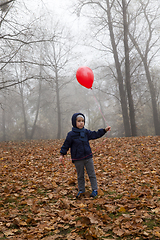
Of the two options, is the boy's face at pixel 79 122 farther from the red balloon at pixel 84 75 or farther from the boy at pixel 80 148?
the red balloon at pixel 84 75

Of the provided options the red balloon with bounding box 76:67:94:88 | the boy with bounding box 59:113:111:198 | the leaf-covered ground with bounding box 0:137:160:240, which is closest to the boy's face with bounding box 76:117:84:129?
the boy with bounding box 59:113:111:198

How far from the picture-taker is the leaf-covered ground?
2.65 metres

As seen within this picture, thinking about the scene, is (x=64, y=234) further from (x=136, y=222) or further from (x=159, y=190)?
(x=159, y=190)

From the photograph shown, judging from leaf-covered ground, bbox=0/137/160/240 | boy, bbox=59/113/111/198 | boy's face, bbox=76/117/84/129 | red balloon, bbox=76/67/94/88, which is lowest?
leaf-covered ground, bbox=0/137/160/240

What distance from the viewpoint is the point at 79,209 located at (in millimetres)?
3379

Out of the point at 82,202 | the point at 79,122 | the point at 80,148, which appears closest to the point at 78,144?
the point at 80,148

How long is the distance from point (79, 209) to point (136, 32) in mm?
15214

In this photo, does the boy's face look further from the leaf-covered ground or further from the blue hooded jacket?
the leaf-covered ground


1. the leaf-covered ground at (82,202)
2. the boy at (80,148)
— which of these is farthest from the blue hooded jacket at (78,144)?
the leaf-covered ground at (82,202)

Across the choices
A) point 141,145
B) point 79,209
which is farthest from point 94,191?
point 141,145

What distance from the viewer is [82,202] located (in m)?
3.63

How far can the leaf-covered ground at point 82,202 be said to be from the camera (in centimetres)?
265

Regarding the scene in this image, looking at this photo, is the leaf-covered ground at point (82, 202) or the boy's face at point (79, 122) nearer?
the leaf-covered ground at point (82, 202)

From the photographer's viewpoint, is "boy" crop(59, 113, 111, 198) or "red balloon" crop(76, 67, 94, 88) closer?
"boy" crop(59, 113, 111, 198)
